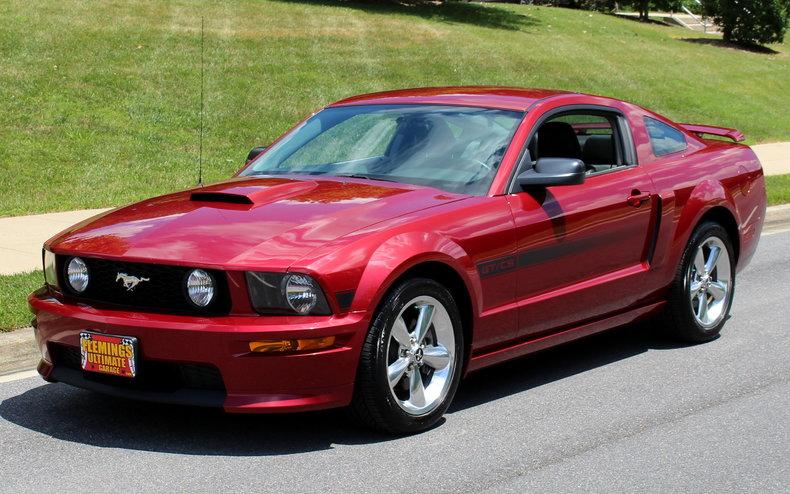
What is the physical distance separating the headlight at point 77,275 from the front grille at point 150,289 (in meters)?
0.03

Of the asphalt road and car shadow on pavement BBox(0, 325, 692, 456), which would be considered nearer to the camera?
the asphalt road

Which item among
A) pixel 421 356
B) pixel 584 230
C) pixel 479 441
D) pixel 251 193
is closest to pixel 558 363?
pixel 584 230

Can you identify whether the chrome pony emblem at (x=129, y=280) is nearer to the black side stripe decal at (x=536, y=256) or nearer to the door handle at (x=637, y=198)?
the black side stripe decal at (x=536, y=256)

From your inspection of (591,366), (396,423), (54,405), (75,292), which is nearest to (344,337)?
(396,423)

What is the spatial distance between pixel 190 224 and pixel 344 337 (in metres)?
0.93

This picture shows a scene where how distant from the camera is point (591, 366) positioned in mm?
7230

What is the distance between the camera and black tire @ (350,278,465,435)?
5328 millimetres

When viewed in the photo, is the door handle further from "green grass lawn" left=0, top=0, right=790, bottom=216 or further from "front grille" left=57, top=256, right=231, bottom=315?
"green grass lawn" left=0, top=0, right=790, bottom=216

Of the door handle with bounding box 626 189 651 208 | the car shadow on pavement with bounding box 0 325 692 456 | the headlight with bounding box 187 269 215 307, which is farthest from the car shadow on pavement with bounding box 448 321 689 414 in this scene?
the headlight with bounding box 187 269 215 307

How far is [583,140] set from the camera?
754cm

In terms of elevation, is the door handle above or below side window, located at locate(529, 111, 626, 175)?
below

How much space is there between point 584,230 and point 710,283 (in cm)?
160

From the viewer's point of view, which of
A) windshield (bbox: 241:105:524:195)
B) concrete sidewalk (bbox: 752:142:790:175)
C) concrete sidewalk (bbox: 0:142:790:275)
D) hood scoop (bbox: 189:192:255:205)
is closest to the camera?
hood scoop (bbox: 189:192:255:205)

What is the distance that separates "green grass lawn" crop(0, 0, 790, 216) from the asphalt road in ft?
22.5
